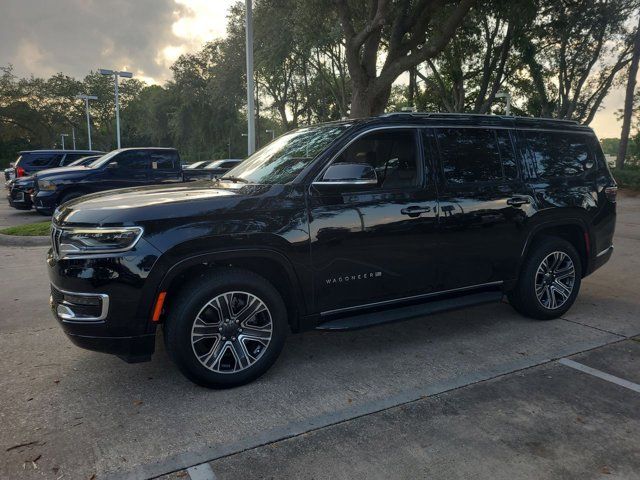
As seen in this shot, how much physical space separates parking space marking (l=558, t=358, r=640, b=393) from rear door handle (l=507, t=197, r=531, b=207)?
145 centimetres

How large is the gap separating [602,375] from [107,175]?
36.8 feet

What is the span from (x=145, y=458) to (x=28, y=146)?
289 feet

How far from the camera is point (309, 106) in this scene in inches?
1464

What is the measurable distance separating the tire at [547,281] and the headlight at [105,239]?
368cm

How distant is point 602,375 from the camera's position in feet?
12.4

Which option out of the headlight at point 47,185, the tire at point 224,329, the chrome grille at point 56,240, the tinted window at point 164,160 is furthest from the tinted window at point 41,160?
the tire at point 224,329

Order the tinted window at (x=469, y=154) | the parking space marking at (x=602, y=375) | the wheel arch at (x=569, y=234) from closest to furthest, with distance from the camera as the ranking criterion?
the parking space marking at (x=602, y=375) → the tinted window at (x=469, y=154) → the wheel arch at (x=569, y=234)

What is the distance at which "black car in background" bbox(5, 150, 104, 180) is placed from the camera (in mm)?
15631

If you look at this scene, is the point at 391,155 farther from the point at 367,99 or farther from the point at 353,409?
the point at 367,99

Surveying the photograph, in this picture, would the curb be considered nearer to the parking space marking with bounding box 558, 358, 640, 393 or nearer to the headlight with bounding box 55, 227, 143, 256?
the headlight with bounding box 55, 227, 143, 256

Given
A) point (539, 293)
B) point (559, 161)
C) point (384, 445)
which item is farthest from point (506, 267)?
point (384, 445)

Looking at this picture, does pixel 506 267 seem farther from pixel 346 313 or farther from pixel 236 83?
pixel 236 83

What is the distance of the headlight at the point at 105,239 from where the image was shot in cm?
313

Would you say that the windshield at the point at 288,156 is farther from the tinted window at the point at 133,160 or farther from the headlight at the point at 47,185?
the headlight at the point at 47,185
